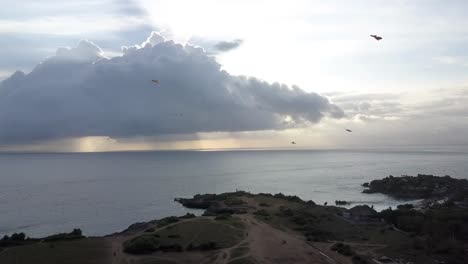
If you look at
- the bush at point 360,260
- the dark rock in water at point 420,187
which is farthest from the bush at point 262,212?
the dark rock in water at point 420,187

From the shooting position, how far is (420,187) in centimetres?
12506

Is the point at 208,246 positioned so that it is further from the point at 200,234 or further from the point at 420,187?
the point at 420,187

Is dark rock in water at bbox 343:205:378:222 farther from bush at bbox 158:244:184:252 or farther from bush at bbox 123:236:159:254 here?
bush at bbox 123:236:159:254

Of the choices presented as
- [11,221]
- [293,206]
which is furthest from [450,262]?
[11,221]

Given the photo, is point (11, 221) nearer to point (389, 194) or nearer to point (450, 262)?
point (450, 262)

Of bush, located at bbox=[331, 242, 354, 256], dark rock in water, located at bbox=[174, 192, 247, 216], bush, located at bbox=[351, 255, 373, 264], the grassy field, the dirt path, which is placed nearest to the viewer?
bush, located at bbox=[351, 255, 373, 264]

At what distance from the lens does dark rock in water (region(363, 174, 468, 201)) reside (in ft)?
379

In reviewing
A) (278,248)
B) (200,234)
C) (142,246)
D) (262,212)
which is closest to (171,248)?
(142,246)

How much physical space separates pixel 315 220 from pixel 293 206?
16141mm

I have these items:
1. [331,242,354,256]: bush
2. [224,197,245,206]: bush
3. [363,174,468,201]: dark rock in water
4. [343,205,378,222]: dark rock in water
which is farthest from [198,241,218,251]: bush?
[363,174,468,201]: dark rock in water

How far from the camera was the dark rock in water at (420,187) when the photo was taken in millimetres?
115562

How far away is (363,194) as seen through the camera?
5089 inches

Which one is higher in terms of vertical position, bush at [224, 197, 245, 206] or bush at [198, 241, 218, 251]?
bush at [224, 197, 245, 206]

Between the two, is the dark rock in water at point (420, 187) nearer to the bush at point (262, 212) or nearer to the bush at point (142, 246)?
the bush at point (262, 212)
